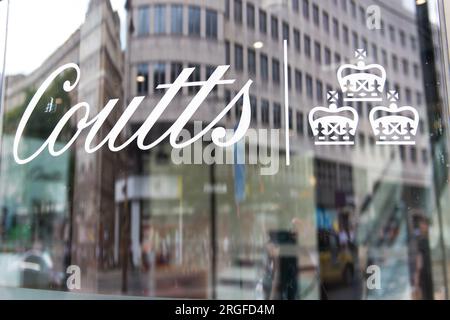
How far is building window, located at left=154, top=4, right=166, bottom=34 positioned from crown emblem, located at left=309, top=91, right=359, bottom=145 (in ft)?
4.95

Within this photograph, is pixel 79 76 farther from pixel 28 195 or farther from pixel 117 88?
pixel 28 195

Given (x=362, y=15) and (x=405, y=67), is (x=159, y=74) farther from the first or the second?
(x=405, y=67)

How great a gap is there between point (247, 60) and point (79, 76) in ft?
4.92

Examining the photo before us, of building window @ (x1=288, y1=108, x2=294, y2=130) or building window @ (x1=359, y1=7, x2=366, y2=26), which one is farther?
building window @ (x1=359, y1=7, x2=366, y2=26)

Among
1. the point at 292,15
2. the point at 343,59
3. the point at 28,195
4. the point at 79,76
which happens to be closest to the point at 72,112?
the point at 79,76

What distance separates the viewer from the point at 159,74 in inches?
162

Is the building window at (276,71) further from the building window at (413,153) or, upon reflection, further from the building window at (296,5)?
the building window at (413,153)

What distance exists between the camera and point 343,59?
160 inches

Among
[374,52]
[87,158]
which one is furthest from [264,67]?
[87,158]

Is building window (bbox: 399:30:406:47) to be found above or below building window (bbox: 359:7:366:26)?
below

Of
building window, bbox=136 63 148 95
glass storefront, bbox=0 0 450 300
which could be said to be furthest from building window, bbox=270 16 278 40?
building window, bbox=136 63 148 95

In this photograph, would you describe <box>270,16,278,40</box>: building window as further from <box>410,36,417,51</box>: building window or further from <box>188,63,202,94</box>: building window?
<box>410,36,417,51</box>: building window

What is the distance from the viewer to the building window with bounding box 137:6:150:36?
4.25 meters

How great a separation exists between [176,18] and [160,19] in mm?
155
